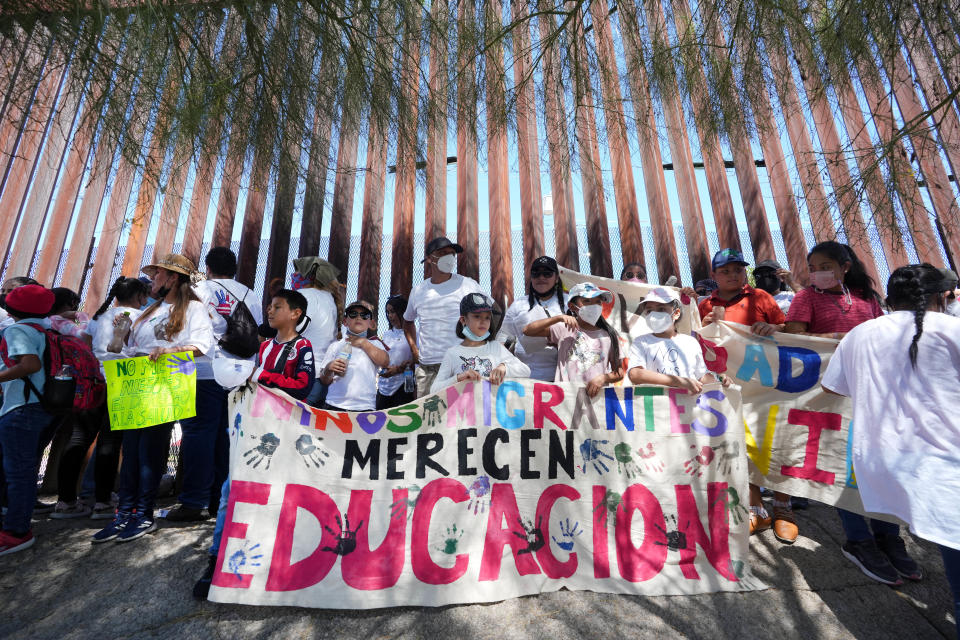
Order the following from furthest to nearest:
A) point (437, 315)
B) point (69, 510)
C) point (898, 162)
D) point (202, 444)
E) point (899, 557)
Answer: point (437, 315)
point (69, 510)
point (202, 444)
point (898, 162)
point (899, 557)

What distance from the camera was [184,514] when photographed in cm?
329

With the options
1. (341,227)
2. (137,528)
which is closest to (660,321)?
(137,528)

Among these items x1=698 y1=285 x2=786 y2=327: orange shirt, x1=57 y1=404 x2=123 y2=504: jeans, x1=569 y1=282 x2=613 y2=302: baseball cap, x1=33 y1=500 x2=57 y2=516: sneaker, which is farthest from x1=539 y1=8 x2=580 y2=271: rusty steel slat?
x1=33 y1=500 x2=57 y2=516: sneaker

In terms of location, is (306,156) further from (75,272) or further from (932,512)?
(75,272)

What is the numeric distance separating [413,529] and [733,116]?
2850 mm

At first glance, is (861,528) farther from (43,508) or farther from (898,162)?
(43,508)

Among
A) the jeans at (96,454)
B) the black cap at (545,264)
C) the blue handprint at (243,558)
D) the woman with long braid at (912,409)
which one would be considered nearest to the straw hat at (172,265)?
the jeans at (96,454)

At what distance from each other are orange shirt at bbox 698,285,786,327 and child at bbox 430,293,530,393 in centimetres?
150

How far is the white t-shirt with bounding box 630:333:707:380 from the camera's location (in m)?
2.89

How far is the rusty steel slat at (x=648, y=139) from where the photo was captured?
3.02 metres

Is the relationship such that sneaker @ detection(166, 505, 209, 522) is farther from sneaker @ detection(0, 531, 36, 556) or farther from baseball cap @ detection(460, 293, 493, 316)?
baseball cap @ detection(460, 293, 493, 316)

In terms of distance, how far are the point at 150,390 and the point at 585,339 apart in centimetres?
249

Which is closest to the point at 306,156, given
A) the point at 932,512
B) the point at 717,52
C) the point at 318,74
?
the point at 318,74

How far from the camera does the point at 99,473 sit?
3.47 metres
